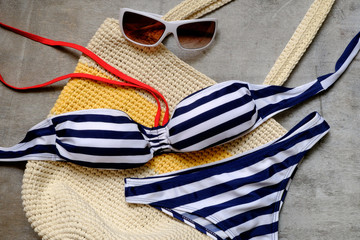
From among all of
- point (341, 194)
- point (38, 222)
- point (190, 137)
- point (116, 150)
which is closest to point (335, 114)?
point (341, 194)

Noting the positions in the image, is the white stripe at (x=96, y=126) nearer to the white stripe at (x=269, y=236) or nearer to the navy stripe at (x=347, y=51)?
the white stripe at (x=269, y=236)

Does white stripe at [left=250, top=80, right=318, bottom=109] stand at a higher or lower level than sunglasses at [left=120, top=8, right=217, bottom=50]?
lower

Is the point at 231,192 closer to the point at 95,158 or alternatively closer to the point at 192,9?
the point at 95,158

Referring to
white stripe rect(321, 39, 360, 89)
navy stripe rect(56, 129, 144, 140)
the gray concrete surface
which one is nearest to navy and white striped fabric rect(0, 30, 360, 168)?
navy stripe rect(56, 129, 144, 140)

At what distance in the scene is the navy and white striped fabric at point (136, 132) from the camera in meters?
0.78

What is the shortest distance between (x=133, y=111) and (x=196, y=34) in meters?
0.27

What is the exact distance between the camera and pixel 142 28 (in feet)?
2.80

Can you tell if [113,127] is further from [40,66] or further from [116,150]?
[40,66]

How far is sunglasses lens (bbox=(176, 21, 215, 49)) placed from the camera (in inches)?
33.5

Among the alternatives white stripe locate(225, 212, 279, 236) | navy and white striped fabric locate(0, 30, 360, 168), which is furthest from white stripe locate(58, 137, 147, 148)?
white stripe locate(225, 212, 279, 236)

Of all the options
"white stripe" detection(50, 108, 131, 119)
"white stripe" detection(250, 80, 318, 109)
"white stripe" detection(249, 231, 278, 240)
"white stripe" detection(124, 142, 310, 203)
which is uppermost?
"white stripe" detection(250, 80, 318, 109)

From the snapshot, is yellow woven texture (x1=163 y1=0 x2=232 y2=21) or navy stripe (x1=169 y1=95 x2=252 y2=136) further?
yellow woven texture (x1=163 y1=0 x2=232 y2=21)

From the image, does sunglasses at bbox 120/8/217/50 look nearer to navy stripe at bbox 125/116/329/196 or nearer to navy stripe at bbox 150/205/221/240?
navy stripe at bbox 125/116/329/196

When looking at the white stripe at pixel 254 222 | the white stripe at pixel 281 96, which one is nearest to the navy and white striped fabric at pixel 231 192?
the white stripe at pixel 254 222
